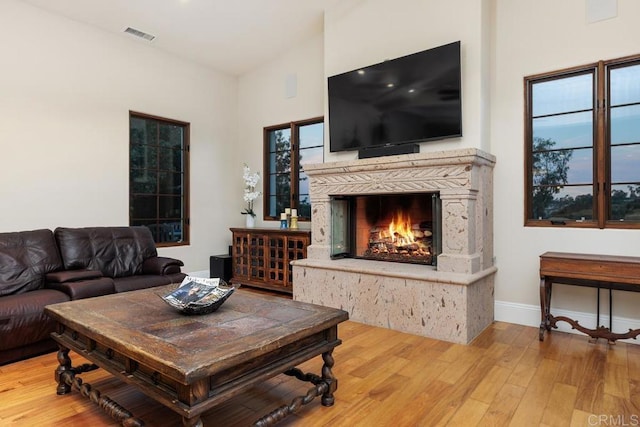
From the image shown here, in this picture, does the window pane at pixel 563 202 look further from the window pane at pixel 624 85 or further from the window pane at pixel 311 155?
the window pane at pixel 311 155

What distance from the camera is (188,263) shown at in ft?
18.8

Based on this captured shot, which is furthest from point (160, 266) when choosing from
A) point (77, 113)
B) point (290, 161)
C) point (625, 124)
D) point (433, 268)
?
point (625, 124)

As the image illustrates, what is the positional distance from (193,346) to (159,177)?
4235mm

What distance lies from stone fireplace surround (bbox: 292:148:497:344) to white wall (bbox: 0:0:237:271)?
2775 mm

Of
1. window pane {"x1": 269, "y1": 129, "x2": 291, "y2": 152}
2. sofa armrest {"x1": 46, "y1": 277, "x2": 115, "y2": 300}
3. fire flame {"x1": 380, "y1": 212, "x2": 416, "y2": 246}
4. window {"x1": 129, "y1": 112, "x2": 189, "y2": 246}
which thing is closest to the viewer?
sofa armrest {"x1": 46, "y1": 277, "x2": 115, "y2": 300}

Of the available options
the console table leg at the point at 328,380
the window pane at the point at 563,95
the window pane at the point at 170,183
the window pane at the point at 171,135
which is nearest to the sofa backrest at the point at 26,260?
the window pane at the point at 170,183

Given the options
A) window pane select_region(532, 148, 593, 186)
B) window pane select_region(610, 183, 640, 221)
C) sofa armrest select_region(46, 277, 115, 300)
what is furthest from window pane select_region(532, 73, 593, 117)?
sofa armrest select_region(46, 277, 115, 300)

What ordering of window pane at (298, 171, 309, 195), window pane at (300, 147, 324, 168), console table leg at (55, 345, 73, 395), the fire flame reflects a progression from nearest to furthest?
console table leg at (55, 345, 73, 395)
the fire flame
window pane at (300, 147, 324, 168)
window pane at (298, 171, 309, 195)

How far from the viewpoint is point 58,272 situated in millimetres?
3635

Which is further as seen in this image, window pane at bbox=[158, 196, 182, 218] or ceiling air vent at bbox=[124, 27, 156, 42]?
window pane at bbox=[158, 196, 182, 218]

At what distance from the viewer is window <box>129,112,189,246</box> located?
5.16m

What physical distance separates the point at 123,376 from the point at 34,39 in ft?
13.7

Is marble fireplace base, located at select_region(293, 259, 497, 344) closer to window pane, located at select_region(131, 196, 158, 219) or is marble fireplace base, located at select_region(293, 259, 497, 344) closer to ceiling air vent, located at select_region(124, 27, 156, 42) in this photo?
window pane, located at select_region(131, 196, 158, 219)

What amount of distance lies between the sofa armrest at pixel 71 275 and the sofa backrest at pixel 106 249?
26 cm
